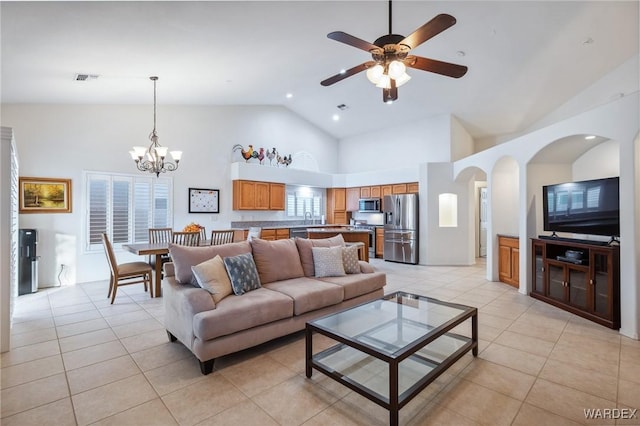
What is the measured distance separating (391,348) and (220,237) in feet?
12.2

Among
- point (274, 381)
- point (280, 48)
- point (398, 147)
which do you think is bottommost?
point (274, 381)

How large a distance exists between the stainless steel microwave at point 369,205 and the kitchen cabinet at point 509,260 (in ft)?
11.3

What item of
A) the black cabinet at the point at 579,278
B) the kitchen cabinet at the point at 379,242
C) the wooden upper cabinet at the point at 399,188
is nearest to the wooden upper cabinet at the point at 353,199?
the kitchen cabinet at the point at 379,242

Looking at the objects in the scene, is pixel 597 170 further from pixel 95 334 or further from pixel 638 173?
pixel 95 334

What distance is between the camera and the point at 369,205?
862 cm

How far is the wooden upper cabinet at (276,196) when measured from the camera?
314 inches

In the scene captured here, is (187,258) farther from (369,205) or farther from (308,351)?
(369,205)

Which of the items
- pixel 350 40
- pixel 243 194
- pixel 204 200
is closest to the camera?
pixel 350 40

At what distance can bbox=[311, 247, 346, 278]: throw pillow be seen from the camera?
3789 millimetres

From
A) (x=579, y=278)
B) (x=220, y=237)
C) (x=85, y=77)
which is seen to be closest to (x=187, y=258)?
(x=220, y=237)

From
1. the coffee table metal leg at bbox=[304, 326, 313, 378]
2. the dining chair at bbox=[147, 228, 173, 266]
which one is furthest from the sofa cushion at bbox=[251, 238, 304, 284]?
the dining chair at bbox=[147, 228, 173, 266]

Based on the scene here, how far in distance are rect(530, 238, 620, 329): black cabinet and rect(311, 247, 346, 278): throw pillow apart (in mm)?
2893

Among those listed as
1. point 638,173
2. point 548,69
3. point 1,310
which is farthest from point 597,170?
point 1,310

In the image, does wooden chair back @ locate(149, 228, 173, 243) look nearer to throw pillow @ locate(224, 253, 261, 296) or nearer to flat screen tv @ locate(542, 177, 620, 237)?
throw pillow @ locate(224, 253, 261, 296)
